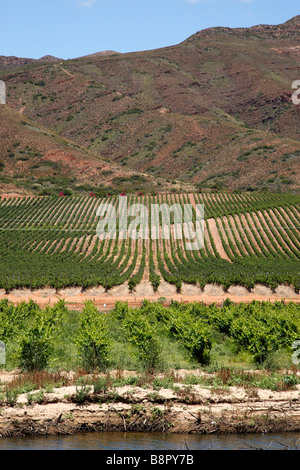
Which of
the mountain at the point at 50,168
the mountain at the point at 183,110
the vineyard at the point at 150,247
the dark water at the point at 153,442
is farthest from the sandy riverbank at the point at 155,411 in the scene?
the mountain at the point at 183,110

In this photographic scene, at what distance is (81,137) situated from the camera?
458 ft

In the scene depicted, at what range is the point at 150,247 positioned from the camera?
179 ft

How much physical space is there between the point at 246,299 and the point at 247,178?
69666mm

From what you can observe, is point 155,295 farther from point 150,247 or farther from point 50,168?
point 50,168

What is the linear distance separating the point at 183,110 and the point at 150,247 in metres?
107

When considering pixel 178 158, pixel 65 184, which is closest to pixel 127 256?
pixel 65 184

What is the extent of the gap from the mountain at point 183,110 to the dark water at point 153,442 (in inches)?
3359

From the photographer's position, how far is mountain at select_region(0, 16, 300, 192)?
111438 millimetres

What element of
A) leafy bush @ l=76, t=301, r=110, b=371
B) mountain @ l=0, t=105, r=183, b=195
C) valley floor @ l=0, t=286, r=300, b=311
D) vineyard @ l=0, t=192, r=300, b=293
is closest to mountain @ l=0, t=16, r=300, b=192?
mountain @ l=0, t=105, r=183, b=195

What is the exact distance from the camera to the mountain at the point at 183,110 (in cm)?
11144

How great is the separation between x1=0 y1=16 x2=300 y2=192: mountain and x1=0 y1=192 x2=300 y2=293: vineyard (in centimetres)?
2947

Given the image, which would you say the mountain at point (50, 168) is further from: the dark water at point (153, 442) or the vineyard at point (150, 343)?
the dark water at point (153, 442)

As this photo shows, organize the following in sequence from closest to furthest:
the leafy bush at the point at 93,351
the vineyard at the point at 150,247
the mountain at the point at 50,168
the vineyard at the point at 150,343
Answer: the leafy bush at the point at 93,351, the vineyard at the point at 150,343, the vineyard at the point at 150,247, the mountain at the point at 50,168

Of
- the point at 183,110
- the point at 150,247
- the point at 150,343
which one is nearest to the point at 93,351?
the point at 150,343
